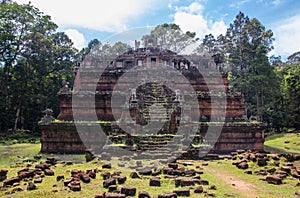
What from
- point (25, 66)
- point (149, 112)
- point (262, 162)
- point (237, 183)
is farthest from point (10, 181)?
point (25, 66)

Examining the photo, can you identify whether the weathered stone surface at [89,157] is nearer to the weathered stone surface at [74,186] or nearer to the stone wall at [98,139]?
the stone wall at [98,139]

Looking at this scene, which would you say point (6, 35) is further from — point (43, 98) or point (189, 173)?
point (189, 173)

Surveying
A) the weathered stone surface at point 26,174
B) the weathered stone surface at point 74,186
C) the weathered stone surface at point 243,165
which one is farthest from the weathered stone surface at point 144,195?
the weathered stone surface at point 243,165

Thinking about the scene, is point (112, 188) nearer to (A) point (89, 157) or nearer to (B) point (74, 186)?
(B) point (74, 186)

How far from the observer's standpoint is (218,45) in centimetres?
5419

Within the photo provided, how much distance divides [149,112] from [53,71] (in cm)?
2231

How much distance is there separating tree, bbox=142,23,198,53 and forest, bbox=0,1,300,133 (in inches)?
478

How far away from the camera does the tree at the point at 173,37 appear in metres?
54.9

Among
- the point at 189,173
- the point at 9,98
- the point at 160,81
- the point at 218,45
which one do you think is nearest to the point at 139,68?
the point at 160,81

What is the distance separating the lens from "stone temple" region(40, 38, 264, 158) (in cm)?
1781

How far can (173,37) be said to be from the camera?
55.1m

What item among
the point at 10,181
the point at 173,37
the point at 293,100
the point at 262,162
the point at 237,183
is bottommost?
the point at 237,183

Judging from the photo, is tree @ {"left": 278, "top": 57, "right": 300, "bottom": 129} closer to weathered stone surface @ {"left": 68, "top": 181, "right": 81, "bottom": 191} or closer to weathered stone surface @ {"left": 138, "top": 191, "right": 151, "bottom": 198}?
weathered stone surface @ {"left": 138, "top": 191, "right": 151, "bottom": 198}

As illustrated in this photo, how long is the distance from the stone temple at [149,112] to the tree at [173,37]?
2475 cm
